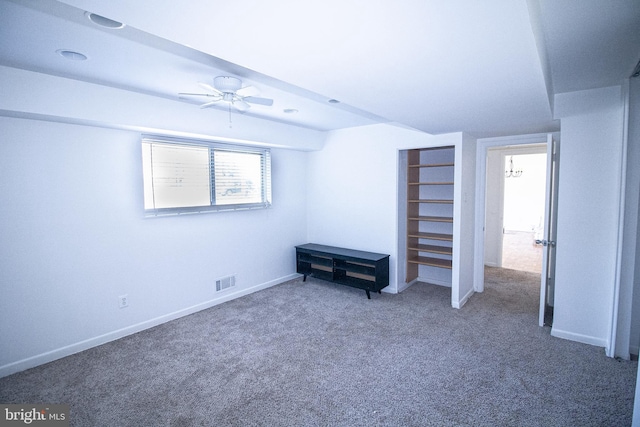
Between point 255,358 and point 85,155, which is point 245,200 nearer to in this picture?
point 85,155

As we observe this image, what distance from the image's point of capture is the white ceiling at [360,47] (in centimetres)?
122

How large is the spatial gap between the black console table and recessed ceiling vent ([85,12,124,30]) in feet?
11.4

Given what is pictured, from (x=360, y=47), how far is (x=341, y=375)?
7.80 ft

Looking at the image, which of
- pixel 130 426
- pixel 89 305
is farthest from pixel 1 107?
pixel 130 426

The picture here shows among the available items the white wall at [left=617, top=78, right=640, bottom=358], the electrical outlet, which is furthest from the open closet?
the electrical outlet

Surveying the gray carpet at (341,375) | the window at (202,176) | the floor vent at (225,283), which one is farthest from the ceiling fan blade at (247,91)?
the floor vent at (225,283)

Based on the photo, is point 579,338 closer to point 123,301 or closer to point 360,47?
point 360,47

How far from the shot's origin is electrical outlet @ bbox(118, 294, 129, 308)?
321cm

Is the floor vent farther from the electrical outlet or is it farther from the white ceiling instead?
the white ceiling

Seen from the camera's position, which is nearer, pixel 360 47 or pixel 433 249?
pixel 360 47

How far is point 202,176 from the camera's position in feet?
12.8

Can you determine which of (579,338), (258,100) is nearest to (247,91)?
(258,100)

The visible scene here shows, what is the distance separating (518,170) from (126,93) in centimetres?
972

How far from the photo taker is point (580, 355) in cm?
280
